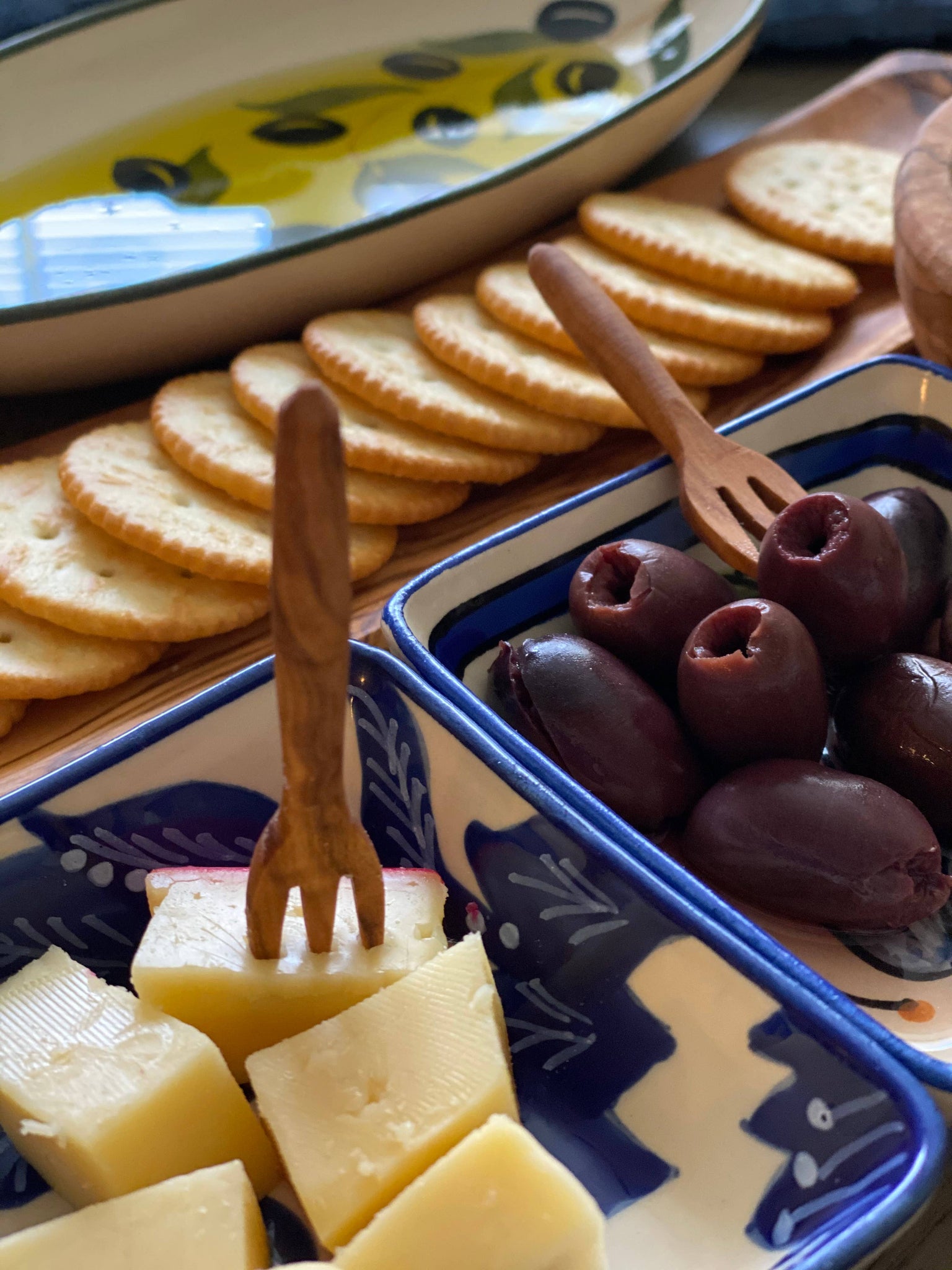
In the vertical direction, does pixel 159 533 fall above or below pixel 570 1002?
above

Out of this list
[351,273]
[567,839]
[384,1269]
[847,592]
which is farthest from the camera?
[351,273]

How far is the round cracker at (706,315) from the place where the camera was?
3.52 ft

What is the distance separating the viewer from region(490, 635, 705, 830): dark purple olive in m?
0.66

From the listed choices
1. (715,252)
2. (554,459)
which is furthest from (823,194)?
(554,459)

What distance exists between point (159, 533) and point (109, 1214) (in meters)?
0.54

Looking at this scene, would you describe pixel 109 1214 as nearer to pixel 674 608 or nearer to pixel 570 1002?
pixel 570 1002

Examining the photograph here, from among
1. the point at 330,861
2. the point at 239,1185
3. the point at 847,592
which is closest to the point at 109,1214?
the point at 239,1185

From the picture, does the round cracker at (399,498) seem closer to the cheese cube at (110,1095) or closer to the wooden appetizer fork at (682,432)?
the wooden appetizer fork at (682,432)

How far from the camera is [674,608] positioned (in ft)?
2.38

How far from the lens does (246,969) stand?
55 cm

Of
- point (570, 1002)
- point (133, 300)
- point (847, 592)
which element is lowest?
point (570, 1002)

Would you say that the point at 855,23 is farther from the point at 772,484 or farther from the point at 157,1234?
the point at 157,1234

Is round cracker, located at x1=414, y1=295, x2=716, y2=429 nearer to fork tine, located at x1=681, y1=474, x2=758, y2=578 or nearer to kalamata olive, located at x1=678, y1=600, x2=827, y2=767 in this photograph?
fork tine, located at x1=681, y1=474, x2=758, y2=578

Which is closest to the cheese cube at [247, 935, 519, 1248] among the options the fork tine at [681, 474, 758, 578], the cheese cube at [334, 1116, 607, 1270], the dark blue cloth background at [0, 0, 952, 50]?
the cheese cube at [334, 1116, 607, 1270]
